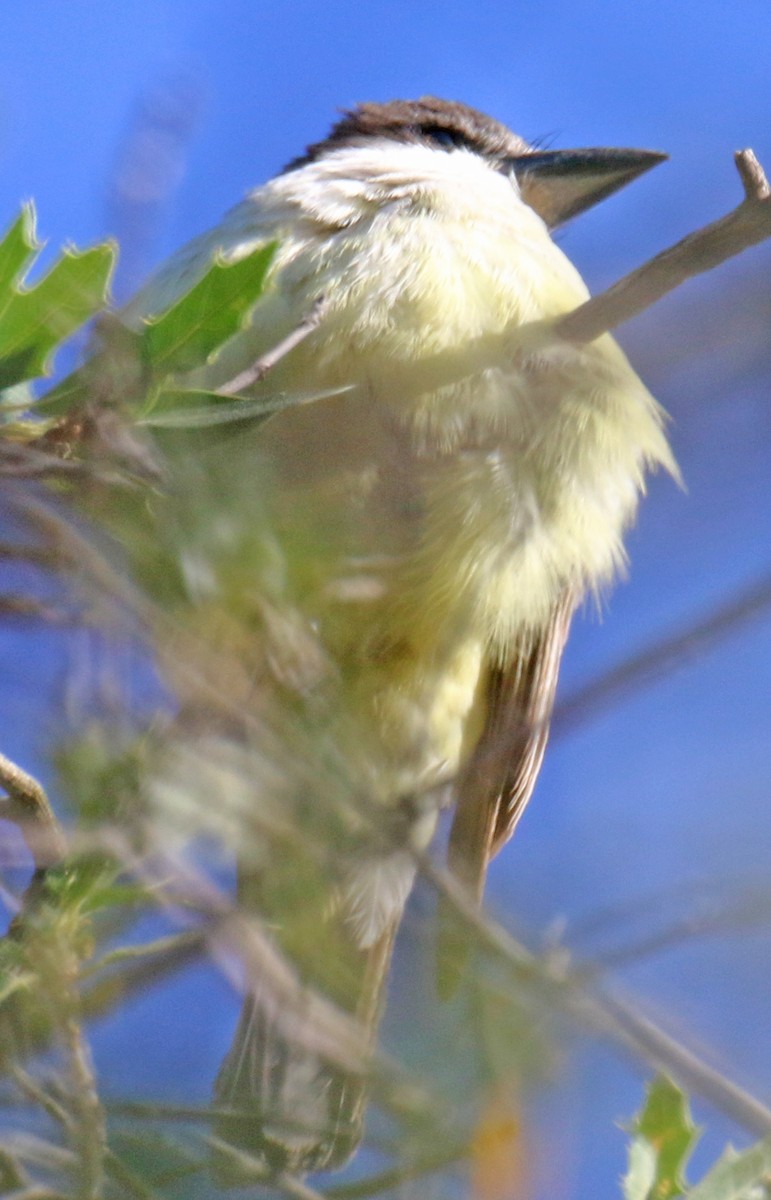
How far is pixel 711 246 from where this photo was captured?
1.45 meters

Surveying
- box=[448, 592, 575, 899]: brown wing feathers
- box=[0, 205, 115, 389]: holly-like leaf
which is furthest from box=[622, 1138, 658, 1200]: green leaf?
box=[0, 205, 115, 389]: holly-like leaf

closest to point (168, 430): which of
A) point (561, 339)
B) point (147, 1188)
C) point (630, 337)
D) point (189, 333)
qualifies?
point (189, 333)

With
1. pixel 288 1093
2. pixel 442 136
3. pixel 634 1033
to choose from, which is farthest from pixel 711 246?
pixel 442 136

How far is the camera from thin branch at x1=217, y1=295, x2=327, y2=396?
1.71m

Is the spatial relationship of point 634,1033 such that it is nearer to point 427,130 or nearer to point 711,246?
point 711,246

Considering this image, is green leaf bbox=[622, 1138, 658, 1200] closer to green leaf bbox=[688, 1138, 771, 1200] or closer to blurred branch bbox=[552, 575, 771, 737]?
green leaf bbox=[688, 1138, 771, 1200]

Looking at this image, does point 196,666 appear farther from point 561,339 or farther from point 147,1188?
point 561,339

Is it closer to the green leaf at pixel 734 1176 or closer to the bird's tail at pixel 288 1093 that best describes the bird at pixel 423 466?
the bird's tail at pixel 288 1093

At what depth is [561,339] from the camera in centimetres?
184

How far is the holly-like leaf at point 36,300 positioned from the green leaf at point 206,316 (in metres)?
0.10

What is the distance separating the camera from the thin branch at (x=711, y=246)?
1435 millimetres

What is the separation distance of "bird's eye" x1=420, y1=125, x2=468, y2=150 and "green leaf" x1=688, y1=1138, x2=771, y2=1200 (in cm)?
238

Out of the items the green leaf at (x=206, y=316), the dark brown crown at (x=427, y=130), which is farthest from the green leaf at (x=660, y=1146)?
the dark brown crown at (x=427, y=130)

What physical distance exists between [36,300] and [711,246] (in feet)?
2.41
